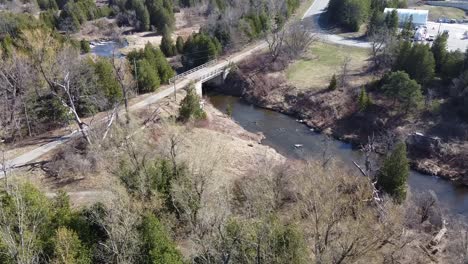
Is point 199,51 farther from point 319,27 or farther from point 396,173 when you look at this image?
point 396,173

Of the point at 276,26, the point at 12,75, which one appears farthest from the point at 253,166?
the point at 276,26

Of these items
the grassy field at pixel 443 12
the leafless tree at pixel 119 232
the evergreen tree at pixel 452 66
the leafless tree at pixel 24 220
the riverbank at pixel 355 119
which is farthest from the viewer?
the grassy field at pixel 443 12

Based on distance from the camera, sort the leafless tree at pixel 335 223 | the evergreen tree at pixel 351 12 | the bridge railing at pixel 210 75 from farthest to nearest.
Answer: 1. the evergreen tree at pixel 351 12
2. the bridge railing at pixel 210 75
3. the leafless tree at pixel 335 223

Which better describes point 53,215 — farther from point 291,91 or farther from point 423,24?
point 423,24

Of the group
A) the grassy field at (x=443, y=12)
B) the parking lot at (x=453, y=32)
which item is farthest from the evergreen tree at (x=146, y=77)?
the grassy field at (x=443, y=12)

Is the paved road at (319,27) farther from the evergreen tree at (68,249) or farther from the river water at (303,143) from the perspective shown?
the evergreen tree at (68,249)

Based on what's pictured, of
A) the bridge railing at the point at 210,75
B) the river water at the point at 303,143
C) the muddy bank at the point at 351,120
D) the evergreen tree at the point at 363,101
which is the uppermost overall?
the bridge railing at the point at 210,75

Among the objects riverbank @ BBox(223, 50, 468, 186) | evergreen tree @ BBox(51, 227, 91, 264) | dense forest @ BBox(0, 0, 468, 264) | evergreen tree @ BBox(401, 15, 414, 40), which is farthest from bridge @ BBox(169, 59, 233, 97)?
evergreen tree @ BBox(51, 227, 91, 264)
